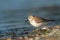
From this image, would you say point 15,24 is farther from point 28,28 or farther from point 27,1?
point 27,1

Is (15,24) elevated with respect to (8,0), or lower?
lower

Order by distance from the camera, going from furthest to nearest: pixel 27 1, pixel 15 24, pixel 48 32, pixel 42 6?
pixel 27 1 < pixel 42 6 < pixel 15 24 < pixel 48 32

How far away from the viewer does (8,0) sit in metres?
19.7

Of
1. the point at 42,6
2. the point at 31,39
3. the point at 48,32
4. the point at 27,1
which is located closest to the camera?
the point at 31,39

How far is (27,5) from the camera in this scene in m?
18.7

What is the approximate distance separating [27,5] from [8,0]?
1594 mm

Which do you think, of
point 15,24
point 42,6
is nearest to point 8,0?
point 42,6

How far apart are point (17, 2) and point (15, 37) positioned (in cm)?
931

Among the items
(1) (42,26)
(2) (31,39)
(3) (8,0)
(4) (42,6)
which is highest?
(3) (8,0)

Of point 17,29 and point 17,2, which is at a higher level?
point 17,2

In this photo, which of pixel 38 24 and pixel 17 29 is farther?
pixel 17 29

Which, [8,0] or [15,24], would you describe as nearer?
[15,24]

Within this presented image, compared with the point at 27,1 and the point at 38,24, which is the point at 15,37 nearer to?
the point at 38,24

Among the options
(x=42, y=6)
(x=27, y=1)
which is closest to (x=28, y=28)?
(x=42, y=6)
